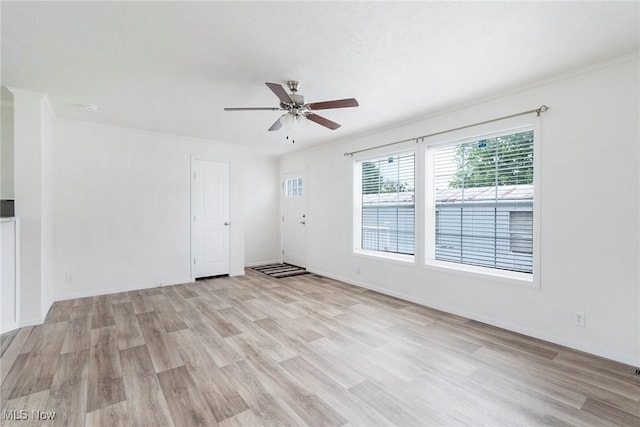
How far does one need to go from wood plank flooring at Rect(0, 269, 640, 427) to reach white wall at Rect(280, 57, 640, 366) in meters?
0.23

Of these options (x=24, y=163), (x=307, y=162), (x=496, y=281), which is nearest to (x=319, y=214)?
(x=307, y=162)

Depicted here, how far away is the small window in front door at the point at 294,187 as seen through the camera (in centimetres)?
628

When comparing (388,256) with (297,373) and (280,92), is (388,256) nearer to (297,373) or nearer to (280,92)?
(297,373)

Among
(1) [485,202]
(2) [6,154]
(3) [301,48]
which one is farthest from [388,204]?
(2) [6,154]

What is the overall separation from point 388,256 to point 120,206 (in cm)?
413

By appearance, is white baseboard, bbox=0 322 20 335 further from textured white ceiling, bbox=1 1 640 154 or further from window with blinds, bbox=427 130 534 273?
window with blinds, bbox=427 130 534 273

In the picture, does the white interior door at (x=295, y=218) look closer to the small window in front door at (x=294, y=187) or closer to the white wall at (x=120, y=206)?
the small window in front door at (x=294, y=187)

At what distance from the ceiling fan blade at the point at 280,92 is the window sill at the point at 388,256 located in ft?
8.64

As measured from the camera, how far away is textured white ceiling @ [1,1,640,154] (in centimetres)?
186

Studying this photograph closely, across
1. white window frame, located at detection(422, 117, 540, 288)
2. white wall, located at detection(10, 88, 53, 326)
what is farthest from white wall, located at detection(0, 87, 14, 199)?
white window frame, located at detection(422, 117, 540, 288)

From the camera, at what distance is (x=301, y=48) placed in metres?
2.26

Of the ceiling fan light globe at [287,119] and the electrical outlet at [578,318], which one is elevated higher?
the ceiling fan light globe at [287,119]

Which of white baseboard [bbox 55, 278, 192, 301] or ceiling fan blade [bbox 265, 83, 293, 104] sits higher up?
ceiling fan blade [bbox 265, 83, 293, 104]

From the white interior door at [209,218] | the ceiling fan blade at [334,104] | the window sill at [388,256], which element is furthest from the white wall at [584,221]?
the white interior door at [209,218]
